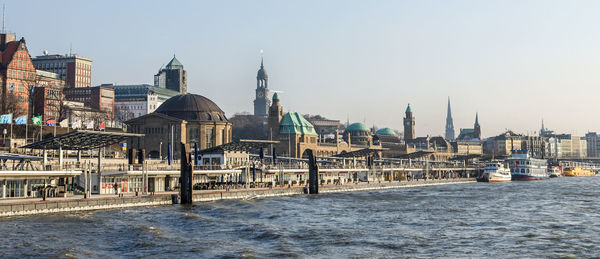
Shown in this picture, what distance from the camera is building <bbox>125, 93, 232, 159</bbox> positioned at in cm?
16300

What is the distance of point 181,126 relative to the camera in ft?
538

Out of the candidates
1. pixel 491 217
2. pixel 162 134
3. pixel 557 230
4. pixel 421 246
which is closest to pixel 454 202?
pixel 491 217

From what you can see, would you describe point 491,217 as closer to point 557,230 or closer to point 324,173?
point 557,230

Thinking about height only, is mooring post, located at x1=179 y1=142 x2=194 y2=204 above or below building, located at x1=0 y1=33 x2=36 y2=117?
below

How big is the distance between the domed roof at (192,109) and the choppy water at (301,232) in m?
93.4

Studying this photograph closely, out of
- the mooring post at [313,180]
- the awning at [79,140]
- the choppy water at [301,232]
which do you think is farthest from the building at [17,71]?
the choppy water at [301,232]

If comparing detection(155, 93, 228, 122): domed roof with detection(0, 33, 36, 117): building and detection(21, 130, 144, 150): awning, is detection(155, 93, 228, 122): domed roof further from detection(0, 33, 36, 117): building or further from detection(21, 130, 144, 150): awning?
detection(21, 130, 144, 150): awning

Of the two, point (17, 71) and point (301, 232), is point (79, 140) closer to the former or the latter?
point (301, 232)

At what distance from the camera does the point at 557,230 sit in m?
61.3

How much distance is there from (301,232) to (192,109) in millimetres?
119879

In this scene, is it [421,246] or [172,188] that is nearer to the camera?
[421,246]

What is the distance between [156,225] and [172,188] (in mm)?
35916

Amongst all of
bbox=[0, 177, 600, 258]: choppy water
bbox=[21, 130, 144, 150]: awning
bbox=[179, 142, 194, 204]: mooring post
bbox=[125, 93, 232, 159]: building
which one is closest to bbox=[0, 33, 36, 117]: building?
bbox=[125, 93, 232, 159]: building

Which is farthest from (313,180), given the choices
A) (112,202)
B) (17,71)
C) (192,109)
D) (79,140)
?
(17,71)
